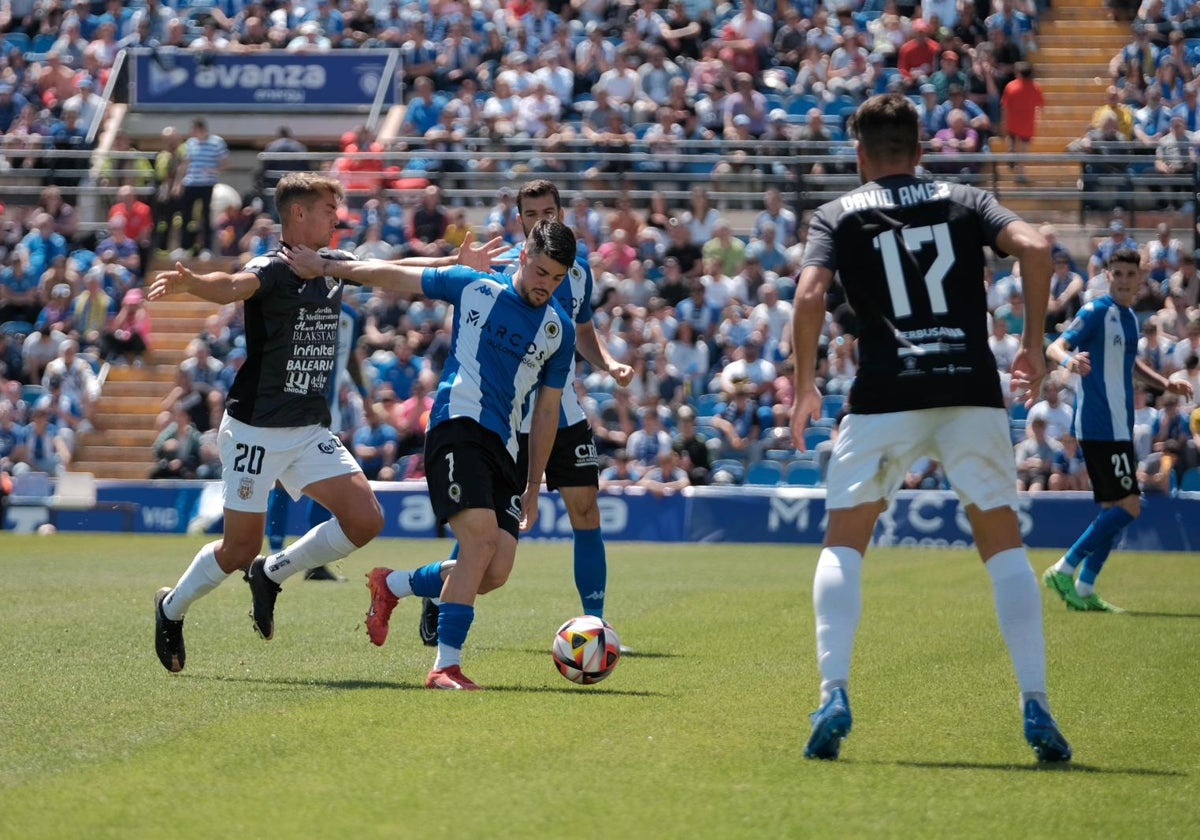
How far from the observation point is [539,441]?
840cm

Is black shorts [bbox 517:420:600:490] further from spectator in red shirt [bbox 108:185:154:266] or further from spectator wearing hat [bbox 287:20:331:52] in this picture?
spectator wearing hat [bbox 287:20:331:52]

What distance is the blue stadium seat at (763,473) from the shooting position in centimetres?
2189

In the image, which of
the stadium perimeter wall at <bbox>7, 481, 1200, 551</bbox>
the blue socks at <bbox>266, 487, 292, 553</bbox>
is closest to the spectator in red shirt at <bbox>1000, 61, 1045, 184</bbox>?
the stadium perimeter wall at <bbox>7, 481, 1200, 551</bbox>

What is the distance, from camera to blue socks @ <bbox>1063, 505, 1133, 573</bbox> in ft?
42.2

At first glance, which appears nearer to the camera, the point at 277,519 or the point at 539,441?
the point at 539,441

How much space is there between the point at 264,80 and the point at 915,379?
81.1 ft

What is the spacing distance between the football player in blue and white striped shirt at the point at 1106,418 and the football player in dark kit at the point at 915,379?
6.63m

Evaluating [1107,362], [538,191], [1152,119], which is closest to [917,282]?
[538,191]

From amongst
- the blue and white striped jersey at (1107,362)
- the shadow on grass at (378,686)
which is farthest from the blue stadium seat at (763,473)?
the shadow on grass at (378,686)

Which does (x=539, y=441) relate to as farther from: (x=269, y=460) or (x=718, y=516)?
(x=718, y=516)

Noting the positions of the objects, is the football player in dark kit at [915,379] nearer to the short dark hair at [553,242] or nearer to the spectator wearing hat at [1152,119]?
the short dark hair at [553,242]

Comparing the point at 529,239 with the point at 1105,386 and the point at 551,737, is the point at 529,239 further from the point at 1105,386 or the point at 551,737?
the point at 1105,386

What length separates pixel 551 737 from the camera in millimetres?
6754

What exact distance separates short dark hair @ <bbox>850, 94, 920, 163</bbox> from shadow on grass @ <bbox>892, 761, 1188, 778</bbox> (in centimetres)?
226
